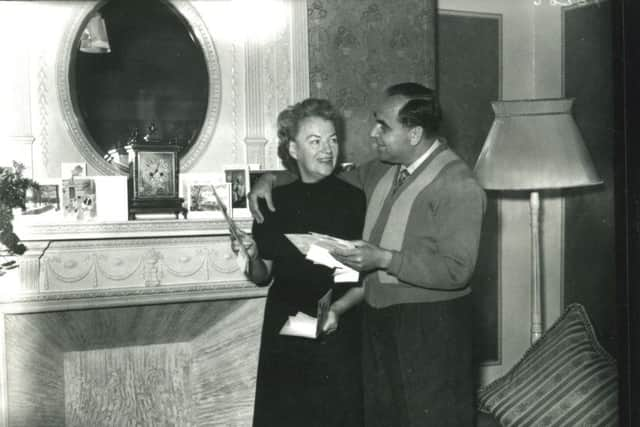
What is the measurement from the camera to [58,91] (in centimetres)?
318

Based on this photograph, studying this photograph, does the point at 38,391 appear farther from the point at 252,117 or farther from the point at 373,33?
the point at 373,33

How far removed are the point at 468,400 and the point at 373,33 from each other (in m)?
→ 2.21

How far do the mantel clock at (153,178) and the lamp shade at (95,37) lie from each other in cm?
52

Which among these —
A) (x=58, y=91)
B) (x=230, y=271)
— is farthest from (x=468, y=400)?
(x=58, y=91)

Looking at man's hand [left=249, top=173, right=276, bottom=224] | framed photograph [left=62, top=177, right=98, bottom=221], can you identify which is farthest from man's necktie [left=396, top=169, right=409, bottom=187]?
framed photograph [left=62, top=177, right=98, bottom=221]

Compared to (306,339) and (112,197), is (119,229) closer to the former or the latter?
(112,197)

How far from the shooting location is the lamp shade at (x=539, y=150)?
3.46 m

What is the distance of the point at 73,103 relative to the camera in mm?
3209

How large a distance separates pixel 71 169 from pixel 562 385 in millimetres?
2553

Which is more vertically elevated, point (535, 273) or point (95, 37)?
point (95, 37)

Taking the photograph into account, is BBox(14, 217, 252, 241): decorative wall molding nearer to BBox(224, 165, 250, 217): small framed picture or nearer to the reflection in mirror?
BBox(224, 165, 250, 217): small framed picture

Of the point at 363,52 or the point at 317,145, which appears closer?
the point at 317,145

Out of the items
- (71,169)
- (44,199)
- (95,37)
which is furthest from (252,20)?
(44,199)

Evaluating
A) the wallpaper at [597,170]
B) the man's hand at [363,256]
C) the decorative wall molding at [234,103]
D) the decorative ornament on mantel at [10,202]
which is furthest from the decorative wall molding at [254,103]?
the wallpaper at [597,170]
